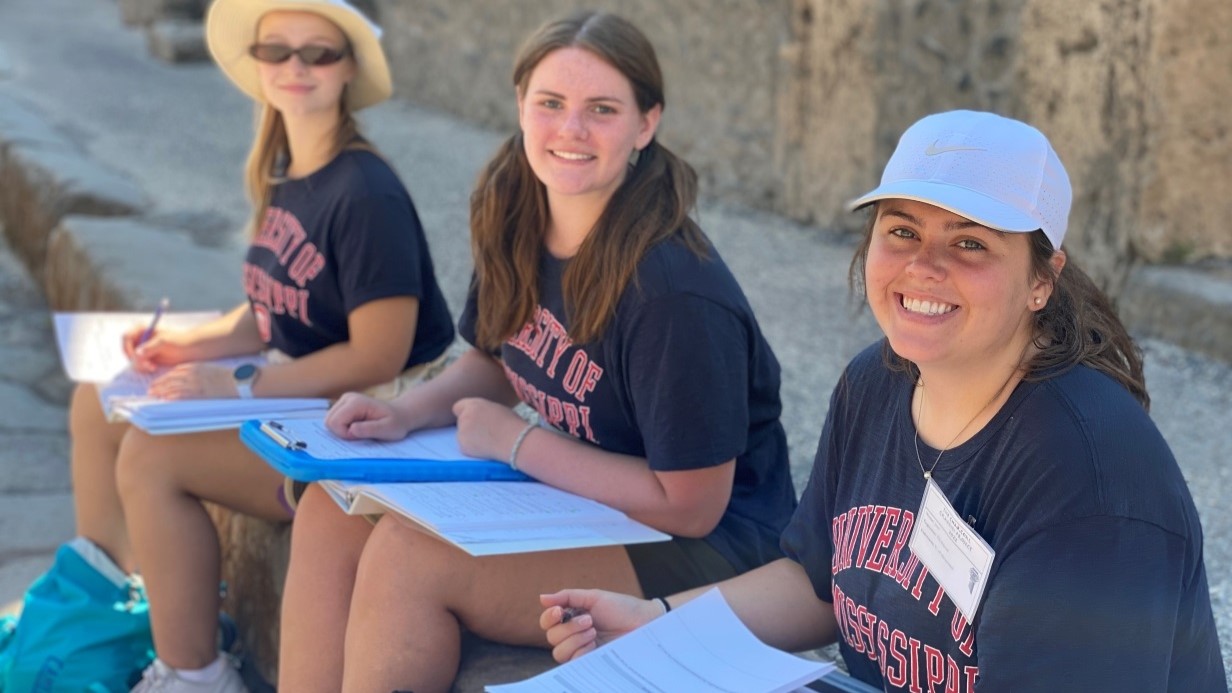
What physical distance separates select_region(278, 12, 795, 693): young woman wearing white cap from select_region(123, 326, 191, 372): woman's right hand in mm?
780

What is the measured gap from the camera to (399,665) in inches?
75.3

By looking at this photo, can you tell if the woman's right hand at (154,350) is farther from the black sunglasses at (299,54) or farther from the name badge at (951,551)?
the name badge at (951,551)

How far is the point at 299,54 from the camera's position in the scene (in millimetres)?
2721

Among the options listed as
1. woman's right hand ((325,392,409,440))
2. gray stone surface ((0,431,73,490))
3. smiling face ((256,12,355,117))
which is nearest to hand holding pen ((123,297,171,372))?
smiling face ((256,12,355,117))

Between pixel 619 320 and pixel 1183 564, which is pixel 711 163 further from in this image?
pixel 1183 564

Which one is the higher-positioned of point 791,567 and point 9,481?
point 791,567

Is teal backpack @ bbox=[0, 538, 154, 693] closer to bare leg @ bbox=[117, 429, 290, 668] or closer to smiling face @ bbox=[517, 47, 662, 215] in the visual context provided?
bare leg @ bbox=[117, 429, 290, 668]

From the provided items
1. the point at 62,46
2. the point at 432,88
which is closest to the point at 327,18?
the point at 432,88

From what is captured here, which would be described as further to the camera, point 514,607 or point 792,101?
point 792,101

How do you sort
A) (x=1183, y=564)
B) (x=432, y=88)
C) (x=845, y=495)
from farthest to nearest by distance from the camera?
(x=432, y=88), (x=845, y=495), (x=1183, y=564)

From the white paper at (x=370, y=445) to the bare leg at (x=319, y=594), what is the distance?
80 mm

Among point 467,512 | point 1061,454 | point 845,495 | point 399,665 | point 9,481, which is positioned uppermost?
point 1061,454

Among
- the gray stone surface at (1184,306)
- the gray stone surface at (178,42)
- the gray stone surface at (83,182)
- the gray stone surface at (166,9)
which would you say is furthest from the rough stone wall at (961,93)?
the gray stone surface at (166,9)

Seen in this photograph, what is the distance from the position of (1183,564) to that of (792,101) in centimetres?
380
